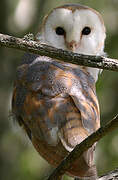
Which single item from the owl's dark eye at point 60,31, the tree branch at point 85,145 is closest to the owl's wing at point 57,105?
the tree branch at point 85,145

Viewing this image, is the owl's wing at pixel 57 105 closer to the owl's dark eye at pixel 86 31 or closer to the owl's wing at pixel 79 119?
the owl's wing at pixel 79 119

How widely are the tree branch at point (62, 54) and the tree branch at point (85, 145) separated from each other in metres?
0.30

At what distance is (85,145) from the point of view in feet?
9.43

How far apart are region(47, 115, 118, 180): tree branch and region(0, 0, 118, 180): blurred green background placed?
332cm

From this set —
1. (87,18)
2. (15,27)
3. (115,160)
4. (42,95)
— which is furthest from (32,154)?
(42,95)

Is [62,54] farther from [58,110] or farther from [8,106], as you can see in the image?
[8,106]

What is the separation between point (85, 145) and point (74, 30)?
5.86ft

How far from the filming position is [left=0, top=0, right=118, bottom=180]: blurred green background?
271 inches

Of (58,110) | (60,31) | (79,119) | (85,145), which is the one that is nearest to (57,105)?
(58,110)

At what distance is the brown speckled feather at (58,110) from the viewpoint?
11.6 feet

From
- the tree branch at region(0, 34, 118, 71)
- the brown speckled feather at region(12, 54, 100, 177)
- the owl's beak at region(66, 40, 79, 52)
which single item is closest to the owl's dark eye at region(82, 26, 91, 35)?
the owl's beak at region(66, 40, 79, 52)

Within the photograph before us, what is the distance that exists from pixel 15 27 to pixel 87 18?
9.99ft

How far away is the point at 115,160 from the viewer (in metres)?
7.01

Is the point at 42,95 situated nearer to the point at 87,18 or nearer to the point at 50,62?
the point at 50,62
